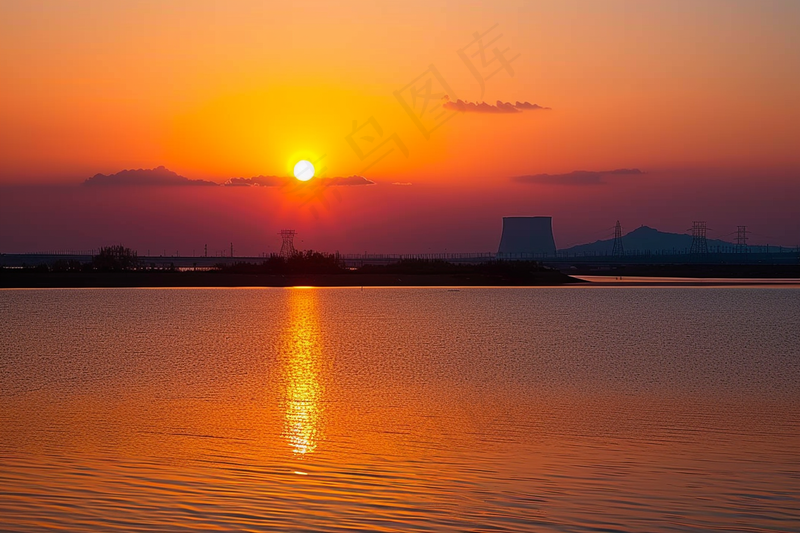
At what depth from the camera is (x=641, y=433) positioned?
21.9m

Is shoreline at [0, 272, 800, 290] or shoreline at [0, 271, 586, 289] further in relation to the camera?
shoreline at [0, 272, 800, 290]

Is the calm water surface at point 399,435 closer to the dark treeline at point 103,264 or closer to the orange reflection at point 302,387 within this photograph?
the orange reflection at point 302,387

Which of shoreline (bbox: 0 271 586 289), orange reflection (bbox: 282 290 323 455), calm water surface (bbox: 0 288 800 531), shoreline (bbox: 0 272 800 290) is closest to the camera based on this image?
calm water surface (bbox: 0 288 800 531)

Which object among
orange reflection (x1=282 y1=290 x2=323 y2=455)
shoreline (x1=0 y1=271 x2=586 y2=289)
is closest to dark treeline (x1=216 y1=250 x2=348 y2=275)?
shoreline (x1=0 y1=271 x2=586 y2=289)

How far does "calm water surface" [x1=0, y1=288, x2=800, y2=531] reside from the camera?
13.6 m

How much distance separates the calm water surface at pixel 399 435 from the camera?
13586 millimetres

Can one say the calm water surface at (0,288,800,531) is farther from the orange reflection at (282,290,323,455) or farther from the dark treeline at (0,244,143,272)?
the dark treeline at (0,244,143,272)

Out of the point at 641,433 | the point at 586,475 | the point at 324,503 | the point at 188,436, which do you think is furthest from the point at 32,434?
the point at 641,433

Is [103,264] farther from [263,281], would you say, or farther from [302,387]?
[302,387]

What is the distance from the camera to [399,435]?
864 inches

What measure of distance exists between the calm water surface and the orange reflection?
5.6 inches

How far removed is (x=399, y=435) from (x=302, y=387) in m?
11.7

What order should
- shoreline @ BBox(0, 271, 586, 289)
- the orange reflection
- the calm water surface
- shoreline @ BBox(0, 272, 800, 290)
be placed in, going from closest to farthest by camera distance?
the calm water surface, the orange reflection, shoreline @ BBox(0, 271, 586, 289), shoreline @ BBox(0, 272, 800, 290)

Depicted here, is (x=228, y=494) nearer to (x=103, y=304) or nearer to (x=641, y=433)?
(x=641, y=433)
